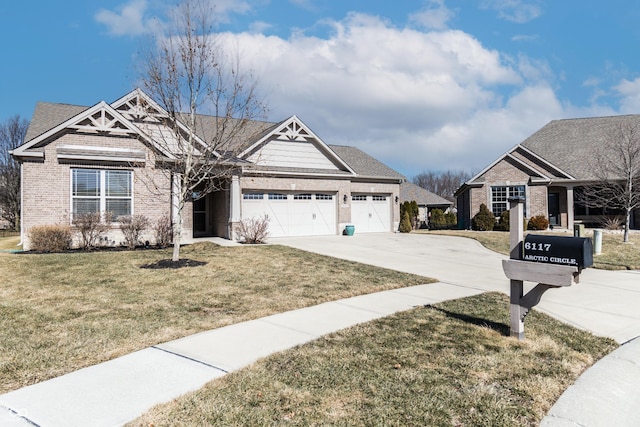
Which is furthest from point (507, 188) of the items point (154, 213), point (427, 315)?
point (427, 315)

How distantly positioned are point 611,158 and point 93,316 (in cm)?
2920

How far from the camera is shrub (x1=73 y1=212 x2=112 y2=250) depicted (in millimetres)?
15008

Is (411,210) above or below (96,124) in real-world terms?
below

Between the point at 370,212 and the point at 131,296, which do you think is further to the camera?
the point at 370,212

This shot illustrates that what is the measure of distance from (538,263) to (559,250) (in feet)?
0.98

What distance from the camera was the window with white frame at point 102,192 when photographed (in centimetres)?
1585

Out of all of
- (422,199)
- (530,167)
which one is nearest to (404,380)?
(530,167)

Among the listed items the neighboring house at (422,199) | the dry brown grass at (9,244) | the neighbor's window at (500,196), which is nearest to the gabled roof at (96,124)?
the dry brown grass at (9,244)

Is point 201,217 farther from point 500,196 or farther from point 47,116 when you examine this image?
point 500,196

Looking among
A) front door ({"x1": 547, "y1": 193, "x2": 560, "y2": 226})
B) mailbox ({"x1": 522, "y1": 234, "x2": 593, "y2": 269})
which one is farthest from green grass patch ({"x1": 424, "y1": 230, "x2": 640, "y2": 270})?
mailbox ({"x1": 522, "y1": 234, "x2": 593, "y2": 269})

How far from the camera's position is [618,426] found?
141 inches

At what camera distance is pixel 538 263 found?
215 inches

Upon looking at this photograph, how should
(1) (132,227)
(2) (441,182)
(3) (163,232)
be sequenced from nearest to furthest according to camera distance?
1. (1) (132,227)
2. (3) (163,232)
3. (2) (441,182)

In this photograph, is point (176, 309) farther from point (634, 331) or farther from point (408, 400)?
point (634, 331)
